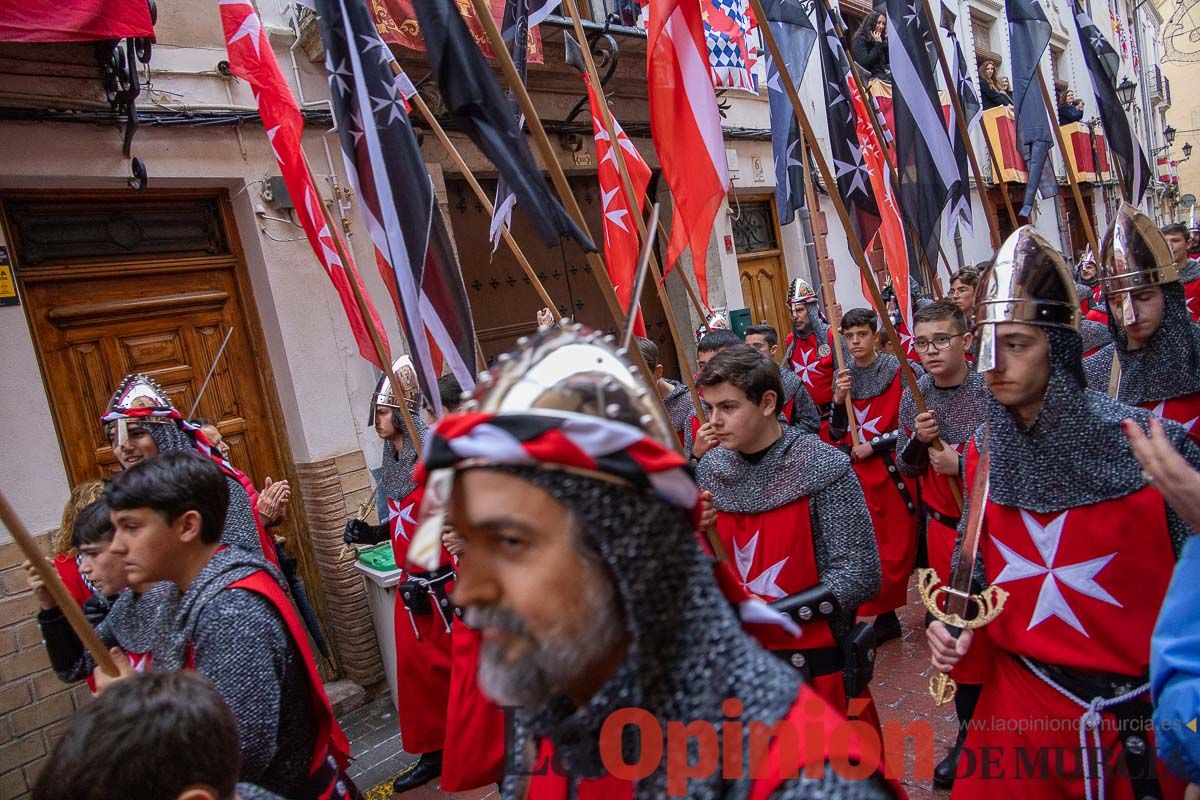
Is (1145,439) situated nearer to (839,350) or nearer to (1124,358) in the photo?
(1124,358)

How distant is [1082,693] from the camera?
2.10 metres

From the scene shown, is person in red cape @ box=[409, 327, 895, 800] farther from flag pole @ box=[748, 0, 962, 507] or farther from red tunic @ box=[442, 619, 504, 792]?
flag pole @ box=[748, 0, 962, 507]

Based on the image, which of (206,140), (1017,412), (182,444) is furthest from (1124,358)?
(206,140)

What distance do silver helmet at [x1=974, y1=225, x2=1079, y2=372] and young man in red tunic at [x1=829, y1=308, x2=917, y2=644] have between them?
8.01 feet

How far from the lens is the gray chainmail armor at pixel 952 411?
4.13 m

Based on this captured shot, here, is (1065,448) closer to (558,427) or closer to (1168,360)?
(558,427)

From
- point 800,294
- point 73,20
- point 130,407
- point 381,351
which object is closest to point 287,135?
point 381,351

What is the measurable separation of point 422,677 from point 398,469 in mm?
1204

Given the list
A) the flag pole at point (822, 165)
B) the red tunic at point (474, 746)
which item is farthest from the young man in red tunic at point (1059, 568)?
the red tunic at point (474, 746)

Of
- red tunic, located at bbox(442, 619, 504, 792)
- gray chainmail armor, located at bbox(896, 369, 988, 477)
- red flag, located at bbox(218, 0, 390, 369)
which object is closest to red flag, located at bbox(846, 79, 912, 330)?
gray chainmail armor, located at bbox(896, 369, 988, 477)

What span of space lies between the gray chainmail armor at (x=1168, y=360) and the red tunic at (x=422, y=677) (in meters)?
3.59

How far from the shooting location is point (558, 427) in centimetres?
117

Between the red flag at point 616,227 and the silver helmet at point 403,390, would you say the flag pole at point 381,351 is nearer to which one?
the silver helmet at point 403,390

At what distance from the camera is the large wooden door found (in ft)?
15.7
